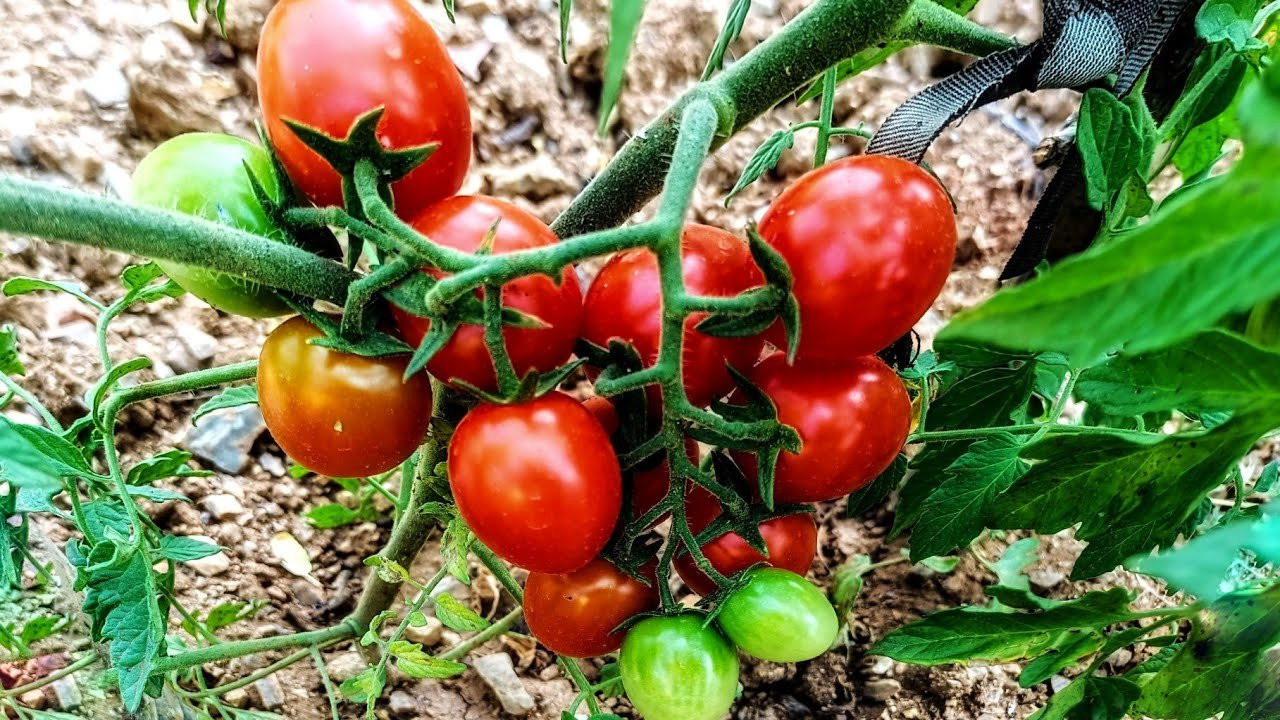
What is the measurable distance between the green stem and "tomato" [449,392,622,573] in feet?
0.51

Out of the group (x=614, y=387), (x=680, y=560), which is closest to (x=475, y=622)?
(x=680, y=560)

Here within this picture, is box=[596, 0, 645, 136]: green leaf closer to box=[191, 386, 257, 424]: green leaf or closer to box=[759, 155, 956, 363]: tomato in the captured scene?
box=[759, 155, 956, 363]: tomato

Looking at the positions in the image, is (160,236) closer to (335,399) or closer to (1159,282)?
(335,399)

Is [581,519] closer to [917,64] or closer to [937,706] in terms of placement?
[937,706]

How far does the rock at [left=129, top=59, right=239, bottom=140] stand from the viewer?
1299 millimetres

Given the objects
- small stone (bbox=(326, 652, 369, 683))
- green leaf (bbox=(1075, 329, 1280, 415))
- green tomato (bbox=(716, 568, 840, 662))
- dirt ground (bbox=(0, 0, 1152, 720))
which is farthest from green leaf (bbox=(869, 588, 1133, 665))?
small stone (bbox=(326, 652, 369, 683))

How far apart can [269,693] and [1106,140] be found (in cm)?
115

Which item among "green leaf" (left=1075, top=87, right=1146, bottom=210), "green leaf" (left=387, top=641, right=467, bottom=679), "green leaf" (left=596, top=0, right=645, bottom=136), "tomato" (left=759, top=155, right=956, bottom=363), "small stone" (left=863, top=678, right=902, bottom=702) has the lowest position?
"small stone" (left=863, top=678, right=902, bottom=702)

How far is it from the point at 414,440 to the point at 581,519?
171mm

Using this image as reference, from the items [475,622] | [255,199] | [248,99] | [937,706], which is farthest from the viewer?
[248,99]

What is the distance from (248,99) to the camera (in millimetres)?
1383

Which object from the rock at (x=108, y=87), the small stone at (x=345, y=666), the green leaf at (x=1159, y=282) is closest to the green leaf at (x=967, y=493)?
the green leaf at (x=1159, y=282)

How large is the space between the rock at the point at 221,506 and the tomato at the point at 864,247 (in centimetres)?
93

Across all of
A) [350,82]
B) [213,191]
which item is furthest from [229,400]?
[350,82]
